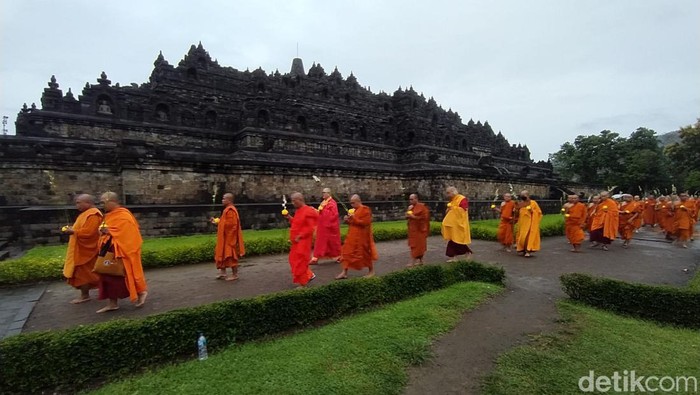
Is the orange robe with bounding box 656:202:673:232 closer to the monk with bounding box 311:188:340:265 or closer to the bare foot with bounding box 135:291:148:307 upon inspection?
the monk with bounding box 311:188:340:265

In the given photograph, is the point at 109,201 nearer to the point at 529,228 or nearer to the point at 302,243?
the point at 302,243

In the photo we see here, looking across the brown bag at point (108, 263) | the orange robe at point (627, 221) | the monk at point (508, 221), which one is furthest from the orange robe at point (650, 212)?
the brown bag at point (108, 263)

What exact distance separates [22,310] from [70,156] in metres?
11.3

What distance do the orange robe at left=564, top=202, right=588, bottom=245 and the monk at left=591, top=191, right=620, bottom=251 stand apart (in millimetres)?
916

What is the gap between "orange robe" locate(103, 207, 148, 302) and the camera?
4.88 meters

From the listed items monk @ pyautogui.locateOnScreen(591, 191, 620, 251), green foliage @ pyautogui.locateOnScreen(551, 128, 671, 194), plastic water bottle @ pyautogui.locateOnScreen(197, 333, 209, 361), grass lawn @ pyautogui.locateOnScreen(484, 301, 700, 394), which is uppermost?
green foliage @ pyautogui.locateOnScreen(551, 128, 671, 194)

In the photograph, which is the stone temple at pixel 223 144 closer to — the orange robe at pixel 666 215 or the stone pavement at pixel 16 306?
the stone pavement at pixel 16 306

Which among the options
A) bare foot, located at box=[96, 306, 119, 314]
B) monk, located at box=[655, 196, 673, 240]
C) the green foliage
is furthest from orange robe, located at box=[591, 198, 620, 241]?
the green foliage

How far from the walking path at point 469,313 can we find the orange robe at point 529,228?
0.41m

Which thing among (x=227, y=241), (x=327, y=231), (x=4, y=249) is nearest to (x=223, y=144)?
(x=4, y=249)

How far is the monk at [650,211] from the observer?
56.1ft

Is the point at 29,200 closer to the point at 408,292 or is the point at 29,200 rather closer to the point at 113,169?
the point at 113,169

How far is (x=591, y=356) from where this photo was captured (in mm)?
3684

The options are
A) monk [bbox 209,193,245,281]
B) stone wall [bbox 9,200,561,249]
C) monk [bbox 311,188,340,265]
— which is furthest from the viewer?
stone wall [bbox 9,200,561,249]
